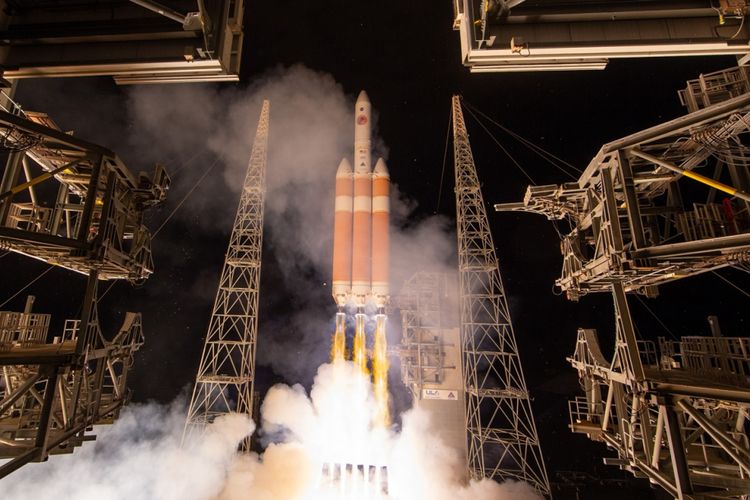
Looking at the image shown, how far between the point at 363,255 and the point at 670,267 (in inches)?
736

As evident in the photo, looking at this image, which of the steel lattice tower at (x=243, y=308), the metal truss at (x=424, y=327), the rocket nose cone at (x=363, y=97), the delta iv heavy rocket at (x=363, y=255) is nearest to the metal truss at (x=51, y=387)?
the steel lattice tower at (x=243, y=308)

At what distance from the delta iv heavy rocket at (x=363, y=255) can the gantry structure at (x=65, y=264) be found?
45.7ft

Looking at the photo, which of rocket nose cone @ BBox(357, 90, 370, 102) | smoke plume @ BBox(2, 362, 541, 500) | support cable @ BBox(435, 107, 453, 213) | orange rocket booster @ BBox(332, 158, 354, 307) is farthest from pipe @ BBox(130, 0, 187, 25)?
support cable @ BBox(435, 107, 453, 213)

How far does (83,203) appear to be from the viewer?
12422 millimetres

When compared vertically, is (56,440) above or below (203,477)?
above

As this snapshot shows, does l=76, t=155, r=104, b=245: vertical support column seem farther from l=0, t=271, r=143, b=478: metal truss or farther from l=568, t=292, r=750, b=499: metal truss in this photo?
l=568, t=292, r=750, b=499: metal truss

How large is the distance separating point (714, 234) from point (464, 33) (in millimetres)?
8233

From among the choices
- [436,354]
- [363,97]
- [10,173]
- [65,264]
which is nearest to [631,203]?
[65,264]

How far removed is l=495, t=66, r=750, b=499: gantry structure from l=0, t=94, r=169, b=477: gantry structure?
1293cm

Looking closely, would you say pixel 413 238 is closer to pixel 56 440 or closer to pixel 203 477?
pixel 203 477

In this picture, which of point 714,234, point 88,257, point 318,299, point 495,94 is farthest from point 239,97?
point 714,234

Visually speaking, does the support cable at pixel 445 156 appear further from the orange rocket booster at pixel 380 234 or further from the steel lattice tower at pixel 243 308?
the steel lattice tower at pixel 243 308

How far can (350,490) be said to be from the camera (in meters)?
20.8

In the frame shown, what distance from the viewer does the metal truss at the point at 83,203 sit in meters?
9.44
